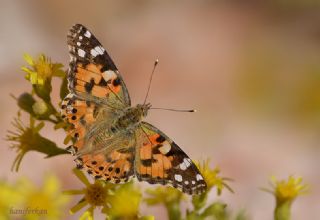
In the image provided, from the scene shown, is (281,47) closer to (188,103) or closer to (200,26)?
(200,26)

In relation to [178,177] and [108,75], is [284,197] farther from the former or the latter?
[108,75]

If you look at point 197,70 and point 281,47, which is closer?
point 197,70

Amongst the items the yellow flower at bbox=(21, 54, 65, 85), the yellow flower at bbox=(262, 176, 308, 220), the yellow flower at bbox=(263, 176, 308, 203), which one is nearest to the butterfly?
the yellow flower at bbox=(21, 54, 65, 85)

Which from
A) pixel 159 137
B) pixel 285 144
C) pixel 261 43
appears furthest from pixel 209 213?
pixel 261 43

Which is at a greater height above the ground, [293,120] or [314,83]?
[314,83]

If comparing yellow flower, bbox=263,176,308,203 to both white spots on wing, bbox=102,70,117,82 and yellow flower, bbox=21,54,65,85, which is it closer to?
white spots on wing, bbox=102,70,117,82
